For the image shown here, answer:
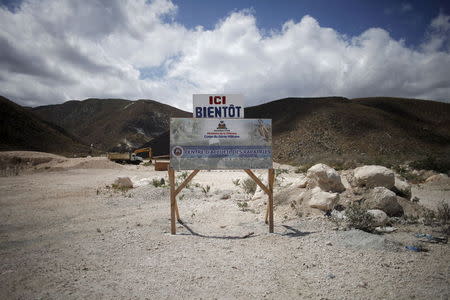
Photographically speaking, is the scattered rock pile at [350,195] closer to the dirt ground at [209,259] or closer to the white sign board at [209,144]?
the dirt ground at [209,259]

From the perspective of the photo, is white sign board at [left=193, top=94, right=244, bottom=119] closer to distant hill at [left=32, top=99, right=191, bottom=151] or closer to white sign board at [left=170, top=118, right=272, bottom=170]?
white sign board at [left=170, top=118, right=272, bottom=170]

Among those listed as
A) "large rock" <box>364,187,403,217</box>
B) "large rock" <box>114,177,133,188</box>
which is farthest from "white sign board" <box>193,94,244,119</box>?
"large rock" <box>114,177,133,188</box>

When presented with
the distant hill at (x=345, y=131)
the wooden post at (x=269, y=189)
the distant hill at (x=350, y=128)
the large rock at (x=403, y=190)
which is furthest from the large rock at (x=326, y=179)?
the distant hill at (x=350, y=128)

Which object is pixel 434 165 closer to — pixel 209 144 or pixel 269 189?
pixel 269 189

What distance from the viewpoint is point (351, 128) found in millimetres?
40812

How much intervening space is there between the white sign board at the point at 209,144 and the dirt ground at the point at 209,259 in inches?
59.5

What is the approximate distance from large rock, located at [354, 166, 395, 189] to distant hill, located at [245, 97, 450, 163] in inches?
868

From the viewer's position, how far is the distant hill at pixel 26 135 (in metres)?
42.8

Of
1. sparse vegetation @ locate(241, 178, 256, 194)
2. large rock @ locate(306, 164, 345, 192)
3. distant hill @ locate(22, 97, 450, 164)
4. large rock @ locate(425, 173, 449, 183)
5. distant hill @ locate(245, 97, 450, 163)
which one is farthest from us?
→ distant hill @ locate(245, 97, 450, 163)

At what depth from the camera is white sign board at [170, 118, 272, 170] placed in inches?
218

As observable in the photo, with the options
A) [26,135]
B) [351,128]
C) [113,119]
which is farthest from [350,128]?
[113,119]

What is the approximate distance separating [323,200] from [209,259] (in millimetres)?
3429

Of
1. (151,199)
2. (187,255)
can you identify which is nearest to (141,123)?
(151,199)

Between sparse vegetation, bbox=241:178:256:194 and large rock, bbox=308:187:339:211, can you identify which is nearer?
large rock, bbox=308:187:339:211
